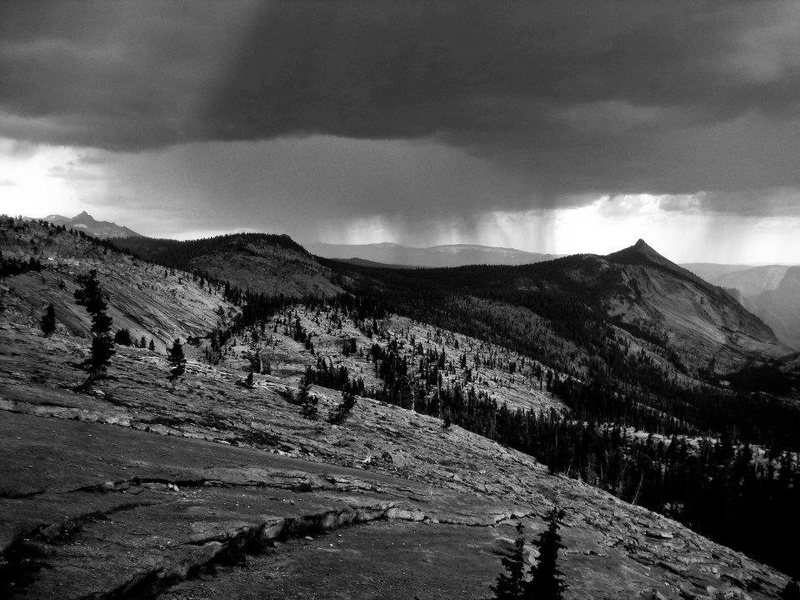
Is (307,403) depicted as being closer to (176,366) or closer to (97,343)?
(176,366)

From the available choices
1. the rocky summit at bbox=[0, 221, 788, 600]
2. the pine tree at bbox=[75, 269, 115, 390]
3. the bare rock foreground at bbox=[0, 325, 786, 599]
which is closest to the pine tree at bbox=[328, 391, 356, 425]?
the rocky summit at bbox=[0, 221, 788, 600]

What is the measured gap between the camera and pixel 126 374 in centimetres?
6156

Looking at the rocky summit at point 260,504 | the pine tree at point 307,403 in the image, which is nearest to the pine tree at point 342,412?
the rocky summit at point 260,504

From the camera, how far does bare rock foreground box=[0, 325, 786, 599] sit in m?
22.0

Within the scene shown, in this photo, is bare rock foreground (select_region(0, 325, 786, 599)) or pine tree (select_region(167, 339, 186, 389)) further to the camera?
pine tree (select_region(167, 339, 186, 389))

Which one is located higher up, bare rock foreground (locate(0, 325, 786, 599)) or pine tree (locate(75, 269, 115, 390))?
pine tree (locate(75, 269, 115, 390))

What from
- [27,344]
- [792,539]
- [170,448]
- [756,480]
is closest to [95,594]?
[170,448]

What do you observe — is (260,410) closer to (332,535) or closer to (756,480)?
(332,535)

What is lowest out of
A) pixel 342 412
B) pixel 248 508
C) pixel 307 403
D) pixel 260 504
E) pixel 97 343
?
pixel 342 412

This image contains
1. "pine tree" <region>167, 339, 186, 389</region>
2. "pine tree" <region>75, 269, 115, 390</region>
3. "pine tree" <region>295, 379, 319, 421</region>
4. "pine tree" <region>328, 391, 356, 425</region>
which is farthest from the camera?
"pine tree" <region>328, 391, 356, 425</region>

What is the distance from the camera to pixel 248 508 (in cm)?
3095

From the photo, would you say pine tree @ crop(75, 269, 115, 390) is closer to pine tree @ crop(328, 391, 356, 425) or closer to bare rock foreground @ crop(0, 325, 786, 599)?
bare rock foreground @ crop(0, 325, 786, 599)

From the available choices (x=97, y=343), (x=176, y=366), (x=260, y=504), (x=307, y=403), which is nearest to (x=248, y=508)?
(x=260, y=504)

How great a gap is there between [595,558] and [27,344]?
6971 centimetres
